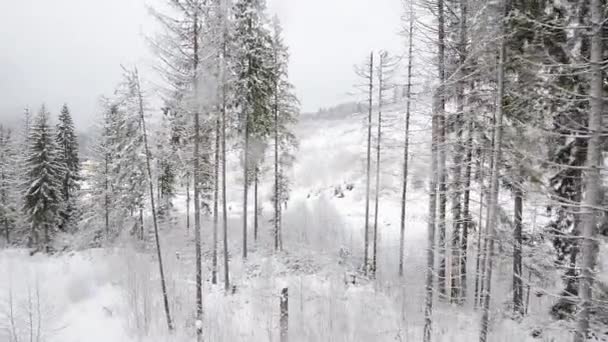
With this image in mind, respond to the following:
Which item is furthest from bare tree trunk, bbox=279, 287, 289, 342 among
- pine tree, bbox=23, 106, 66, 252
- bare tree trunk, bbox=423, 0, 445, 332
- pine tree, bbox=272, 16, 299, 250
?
pine tree, bbox=23, 106, 66, 252

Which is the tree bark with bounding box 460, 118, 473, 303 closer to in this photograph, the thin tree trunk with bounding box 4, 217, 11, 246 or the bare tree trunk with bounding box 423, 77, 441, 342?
the bare tree trunk with bounding box 423, 77, 441, 342

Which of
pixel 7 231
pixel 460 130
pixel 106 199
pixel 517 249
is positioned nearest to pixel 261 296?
pixel 517 249

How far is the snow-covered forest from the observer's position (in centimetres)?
786

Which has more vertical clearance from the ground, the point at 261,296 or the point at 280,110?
the point at 280,110

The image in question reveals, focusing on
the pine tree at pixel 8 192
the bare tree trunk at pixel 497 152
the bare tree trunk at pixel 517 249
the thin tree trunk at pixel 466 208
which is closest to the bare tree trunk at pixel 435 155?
the thin tree trunk at pixel 466 208

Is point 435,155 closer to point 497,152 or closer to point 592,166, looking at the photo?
point 497,152

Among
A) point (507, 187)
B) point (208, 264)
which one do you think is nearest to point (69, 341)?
point (208, 264)

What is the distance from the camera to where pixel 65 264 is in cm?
2094

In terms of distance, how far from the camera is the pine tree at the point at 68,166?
33847 millimetres

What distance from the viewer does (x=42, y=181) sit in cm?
2875

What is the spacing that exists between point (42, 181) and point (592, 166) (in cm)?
3595

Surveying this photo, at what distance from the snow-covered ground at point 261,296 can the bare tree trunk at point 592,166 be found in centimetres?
322

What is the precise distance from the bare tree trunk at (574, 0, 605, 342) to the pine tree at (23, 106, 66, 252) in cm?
3545

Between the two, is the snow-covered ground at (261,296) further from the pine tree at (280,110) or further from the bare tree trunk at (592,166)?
the pine tree at (280,110)
